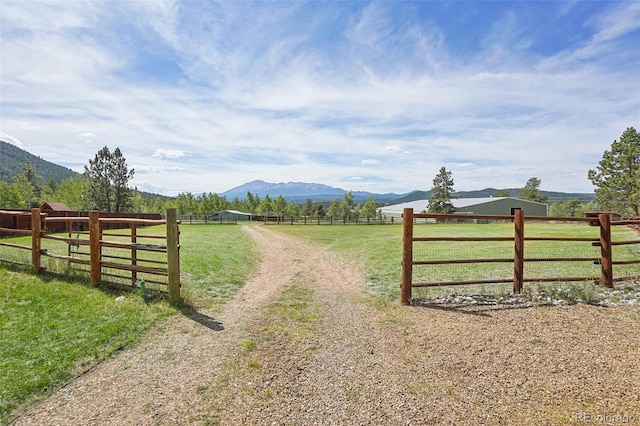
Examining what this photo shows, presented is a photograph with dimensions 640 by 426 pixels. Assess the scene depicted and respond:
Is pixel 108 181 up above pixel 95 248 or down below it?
above

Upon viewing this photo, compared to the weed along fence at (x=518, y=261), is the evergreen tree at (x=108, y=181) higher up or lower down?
higher up

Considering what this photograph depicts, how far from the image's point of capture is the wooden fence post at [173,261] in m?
6.10

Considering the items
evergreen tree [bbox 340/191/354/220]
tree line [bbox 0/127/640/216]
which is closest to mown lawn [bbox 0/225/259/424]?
tree line [bbox 0/127/640/216]

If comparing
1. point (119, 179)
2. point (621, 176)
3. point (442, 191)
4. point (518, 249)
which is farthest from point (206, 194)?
point (518, 249)

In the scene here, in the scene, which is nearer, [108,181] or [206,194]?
[108,181]

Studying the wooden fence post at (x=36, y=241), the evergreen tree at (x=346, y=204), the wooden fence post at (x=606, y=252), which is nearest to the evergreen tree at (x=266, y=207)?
the evergreen tree at (x=346, y=204)

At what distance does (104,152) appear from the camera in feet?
141

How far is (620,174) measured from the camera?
3359 cm

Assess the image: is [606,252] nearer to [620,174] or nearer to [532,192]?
[620,174]

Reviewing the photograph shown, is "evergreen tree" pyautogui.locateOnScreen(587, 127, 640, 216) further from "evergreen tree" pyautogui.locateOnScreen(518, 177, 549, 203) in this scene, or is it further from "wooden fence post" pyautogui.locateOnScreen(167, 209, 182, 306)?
"evergreen tree" pyautogui.locateOnScreen(518, 177, 549, 203)

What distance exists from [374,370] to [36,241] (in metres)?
Answer: 8.29

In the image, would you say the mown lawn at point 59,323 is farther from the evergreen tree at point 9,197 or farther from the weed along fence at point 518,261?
the evergreen tree at point 9,197

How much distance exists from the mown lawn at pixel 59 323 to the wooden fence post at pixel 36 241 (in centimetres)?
22

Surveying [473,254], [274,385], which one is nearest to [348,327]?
[274,385]
